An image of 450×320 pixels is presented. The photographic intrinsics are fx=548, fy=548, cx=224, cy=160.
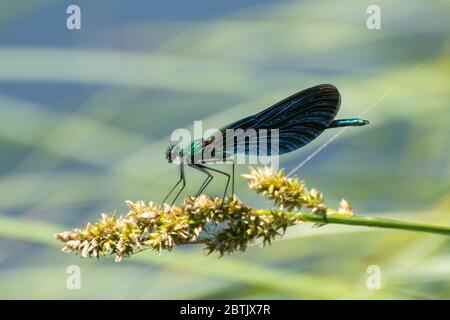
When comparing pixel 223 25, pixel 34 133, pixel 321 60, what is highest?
pixel 223 25

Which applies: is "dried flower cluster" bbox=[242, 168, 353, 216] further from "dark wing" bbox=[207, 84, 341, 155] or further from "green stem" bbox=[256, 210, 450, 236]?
"dark wing" bbox=[207, 84, 341, 155]

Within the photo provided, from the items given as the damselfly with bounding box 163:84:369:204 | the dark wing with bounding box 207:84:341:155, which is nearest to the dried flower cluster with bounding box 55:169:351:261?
the damselfly with bounding box 163:84:369:204

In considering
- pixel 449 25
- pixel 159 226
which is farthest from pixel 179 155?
pixel 449 25

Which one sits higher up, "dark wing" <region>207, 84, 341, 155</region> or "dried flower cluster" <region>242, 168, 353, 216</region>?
"dark wing" <region>207, 84, 341, 155</region>

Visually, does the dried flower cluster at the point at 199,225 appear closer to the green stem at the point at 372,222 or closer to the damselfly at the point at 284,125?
the green stem at the point at 372,222

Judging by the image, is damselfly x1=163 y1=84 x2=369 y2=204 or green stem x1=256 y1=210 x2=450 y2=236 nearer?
green stem x1=256 y1=210 x2=450 y2=236

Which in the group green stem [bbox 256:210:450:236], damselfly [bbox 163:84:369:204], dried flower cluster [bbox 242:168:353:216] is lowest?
green stem [bbox 256:210:450:236]

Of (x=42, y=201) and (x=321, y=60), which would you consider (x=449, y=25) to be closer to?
(x=321, y=60)

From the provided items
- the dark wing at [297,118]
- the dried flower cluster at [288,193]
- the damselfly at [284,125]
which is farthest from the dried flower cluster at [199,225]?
the dark wing at [297,118]
